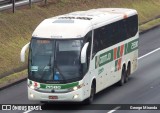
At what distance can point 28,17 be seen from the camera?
41312mm

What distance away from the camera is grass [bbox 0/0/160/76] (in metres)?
36.1

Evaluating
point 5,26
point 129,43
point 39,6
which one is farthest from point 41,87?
point 39,6

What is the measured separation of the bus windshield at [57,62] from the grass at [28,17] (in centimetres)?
671

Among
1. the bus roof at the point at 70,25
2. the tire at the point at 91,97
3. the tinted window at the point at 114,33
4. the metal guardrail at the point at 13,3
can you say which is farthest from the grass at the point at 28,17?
the tire at the point at 91,97

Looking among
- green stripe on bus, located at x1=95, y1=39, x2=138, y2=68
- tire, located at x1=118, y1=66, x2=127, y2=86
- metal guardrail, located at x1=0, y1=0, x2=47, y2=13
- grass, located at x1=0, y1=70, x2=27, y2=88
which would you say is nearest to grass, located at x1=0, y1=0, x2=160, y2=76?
metal guardrail, located at x1=0, y1=0, x2=47, y2=13

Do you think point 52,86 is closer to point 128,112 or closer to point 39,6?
point 128,112

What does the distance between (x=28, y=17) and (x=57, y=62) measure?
1421 centimetres

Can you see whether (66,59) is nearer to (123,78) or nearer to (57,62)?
(57,62)

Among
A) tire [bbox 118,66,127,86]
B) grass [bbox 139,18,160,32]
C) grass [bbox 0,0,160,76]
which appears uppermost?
tire [bbox 118,66,127,86]

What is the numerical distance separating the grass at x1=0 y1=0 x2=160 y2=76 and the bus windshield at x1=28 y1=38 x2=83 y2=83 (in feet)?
22.0

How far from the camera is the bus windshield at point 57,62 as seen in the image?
27.4 meters

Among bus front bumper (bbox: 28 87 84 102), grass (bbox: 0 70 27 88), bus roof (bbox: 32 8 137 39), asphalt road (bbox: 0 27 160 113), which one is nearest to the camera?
bus front bumper (bbox: 28 87 84 102)

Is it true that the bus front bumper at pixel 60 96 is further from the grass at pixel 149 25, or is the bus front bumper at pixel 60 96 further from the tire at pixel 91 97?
the grass at pixel 149 25

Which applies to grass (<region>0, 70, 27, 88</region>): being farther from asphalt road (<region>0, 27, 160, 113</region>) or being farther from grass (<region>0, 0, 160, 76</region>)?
grass (<region>0, 0, 160, 76</region>)
